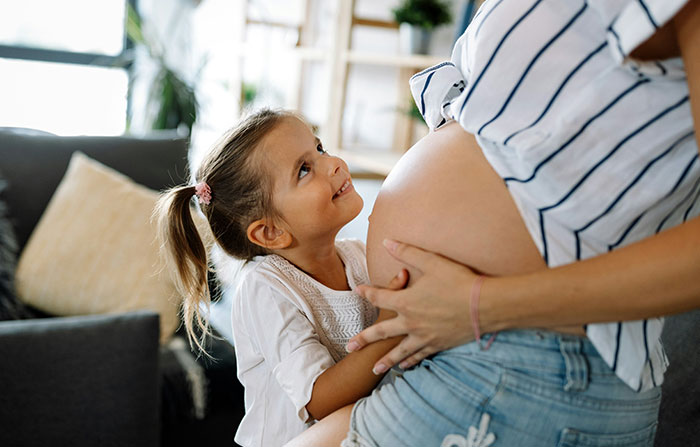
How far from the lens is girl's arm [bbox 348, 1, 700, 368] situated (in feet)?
2.18

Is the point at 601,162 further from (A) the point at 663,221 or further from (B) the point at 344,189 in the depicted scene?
(B) the point at 344,189

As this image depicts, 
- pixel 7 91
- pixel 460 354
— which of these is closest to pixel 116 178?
pixel 460 354

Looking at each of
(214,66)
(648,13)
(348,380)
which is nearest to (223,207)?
(348,380)

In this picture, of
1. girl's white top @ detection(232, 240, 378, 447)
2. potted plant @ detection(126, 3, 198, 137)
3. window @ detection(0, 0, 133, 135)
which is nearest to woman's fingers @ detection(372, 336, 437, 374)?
girl's white top @ detection(232, 240, 378, 447)

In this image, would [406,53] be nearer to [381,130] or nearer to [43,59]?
[381,130]

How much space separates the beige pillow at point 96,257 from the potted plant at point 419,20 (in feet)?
3.56

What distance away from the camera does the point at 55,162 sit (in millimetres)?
2533

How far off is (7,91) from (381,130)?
2874 mm

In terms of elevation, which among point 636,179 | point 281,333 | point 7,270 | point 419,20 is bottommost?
point 7,270

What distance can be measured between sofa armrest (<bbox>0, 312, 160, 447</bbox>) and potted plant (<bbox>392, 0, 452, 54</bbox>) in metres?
1.30

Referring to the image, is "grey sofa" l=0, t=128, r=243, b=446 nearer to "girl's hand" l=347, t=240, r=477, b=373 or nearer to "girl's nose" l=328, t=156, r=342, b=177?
"girl's nose" l=328, t=156, r=342, b=177

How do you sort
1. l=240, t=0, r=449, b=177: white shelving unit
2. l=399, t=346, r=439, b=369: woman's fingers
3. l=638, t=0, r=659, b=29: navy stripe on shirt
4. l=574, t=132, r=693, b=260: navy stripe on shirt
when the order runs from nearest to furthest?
l=638, t=0, r=659, b=29: navy stripe on shirt, l=574, t=132, r=693, b=260: navy stripe on shirt, l=399, t=346, r=439, b=369: woman's fingers, l=240, t=0, r=449, b=177: white shelving unit

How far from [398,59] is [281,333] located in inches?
56.3

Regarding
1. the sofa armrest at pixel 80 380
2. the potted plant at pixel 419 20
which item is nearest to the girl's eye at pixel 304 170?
the sofa armrest at pixel 80 380
